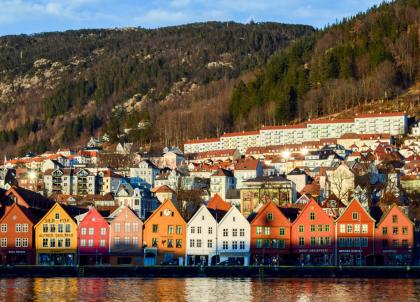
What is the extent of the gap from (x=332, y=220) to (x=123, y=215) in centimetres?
2166

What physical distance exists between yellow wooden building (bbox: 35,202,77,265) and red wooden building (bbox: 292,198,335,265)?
2315cm

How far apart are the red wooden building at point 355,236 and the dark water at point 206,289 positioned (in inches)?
534

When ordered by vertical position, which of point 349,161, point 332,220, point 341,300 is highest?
point 349,161

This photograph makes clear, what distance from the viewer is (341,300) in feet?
212

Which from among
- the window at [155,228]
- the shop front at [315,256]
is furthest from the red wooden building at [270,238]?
the window at [155,228]

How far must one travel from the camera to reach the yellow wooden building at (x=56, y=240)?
98062 millimetres

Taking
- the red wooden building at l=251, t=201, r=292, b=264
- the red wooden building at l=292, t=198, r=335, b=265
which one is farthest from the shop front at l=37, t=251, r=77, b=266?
the red wooden building at l=292, t=198, r=335, b=265

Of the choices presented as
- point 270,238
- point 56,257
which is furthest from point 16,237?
point 270,238

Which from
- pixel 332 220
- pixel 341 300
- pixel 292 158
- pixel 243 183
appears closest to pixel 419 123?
pixel 292 158

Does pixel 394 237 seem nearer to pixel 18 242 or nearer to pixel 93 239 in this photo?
pixel 93 239

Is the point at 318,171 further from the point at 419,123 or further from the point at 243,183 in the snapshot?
the point at 419,123

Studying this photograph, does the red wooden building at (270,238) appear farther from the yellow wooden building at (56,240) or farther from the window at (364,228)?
the yellow wooden building at (56,240)

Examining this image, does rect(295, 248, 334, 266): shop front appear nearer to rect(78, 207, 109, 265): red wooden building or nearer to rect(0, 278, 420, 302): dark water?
rect(0, 278, 420, 302): dark water

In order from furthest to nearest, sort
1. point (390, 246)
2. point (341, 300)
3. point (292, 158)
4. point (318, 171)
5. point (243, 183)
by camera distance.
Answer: point (292, 158), point (318, 171), point (243, 183), point (390, 246), point (341, 300)
